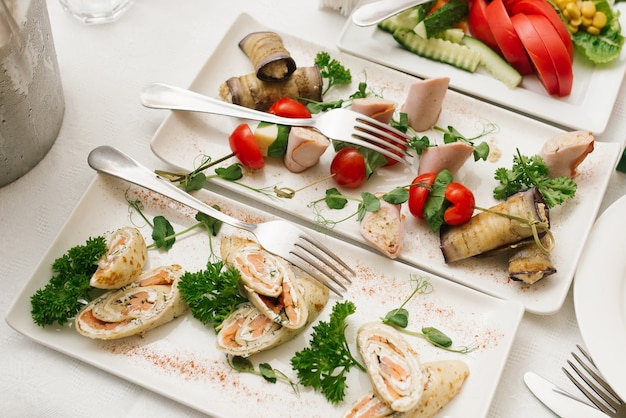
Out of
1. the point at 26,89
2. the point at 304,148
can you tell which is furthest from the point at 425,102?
the point at 26,89

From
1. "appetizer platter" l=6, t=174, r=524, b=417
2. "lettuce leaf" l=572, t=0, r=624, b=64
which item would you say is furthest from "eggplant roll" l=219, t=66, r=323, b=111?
"lettuce leaf" l=572, t=0, r=624, b=64

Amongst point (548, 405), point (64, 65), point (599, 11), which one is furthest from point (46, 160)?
point (599, 11)

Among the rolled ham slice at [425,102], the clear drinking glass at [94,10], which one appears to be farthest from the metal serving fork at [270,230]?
the clear drinking glass at [94,10]

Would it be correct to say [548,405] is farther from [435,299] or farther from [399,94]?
[399,94]

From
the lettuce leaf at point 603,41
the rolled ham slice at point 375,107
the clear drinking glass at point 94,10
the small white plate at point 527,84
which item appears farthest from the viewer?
the clear drinking glass at point 94,10

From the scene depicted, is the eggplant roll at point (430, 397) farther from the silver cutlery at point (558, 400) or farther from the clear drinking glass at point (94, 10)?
the clear drinking glass at point (94, 10)

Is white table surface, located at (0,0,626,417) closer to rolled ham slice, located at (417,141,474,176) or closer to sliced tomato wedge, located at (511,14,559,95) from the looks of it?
sliced tomato wedge, located at (511,14,559,95)
